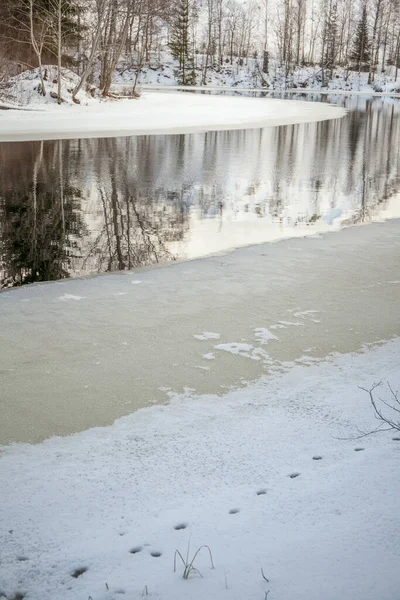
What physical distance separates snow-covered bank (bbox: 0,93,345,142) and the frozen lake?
32.1ft

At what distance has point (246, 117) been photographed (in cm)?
3219

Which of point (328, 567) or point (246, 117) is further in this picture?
point (246, 117)

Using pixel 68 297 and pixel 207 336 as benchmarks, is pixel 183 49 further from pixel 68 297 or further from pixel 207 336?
pixel 207 336

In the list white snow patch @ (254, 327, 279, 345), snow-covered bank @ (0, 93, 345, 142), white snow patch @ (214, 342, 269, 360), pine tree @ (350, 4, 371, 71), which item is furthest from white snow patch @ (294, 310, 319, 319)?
pine tree @ (350, 4, 371, 71)

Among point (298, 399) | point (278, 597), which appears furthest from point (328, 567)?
point (298, 399)

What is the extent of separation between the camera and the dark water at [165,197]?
27.1 feet

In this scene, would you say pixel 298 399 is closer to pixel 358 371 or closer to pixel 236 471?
pixel 358 371

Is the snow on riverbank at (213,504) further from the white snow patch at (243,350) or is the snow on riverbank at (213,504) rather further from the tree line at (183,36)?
the tree line at (183,36)

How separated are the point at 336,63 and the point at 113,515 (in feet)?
298

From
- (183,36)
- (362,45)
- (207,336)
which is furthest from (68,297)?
(362,45)

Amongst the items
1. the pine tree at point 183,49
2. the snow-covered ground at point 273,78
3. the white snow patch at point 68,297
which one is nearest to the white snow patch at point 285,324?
the white snow patch at point 68,297

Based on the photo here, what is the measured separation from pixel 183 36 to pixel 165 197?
6583 centimetres

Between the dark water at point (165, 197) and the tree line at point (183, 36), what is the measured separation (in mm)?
14908

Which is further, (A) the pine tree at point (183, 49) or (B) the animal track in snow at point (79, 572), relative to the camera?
(A) the pine tree at point (183, 49)
